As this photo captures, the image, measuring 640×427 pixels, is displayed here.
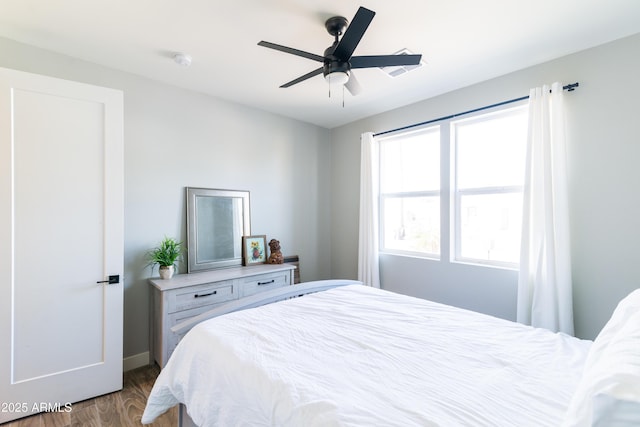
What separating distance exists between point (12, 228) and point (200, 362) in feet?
5.45

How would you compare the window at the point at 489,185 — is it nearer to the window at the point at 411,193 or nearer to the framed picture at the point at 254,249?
the window at the point at 411,193

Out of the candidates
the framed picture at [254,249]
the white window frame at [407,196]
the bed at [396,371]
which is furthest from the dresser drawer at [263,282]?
the white window frame at [407,196]

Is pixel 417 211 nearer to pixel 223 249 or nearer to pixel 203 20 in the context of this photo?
pixel 223 249

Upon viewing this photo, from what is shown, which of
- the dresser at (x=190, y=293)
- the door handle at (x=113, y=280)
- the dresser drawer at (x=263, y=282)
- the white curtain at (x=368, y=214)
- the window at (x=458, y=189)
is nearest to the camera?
the door handle at (x=113, y=280)

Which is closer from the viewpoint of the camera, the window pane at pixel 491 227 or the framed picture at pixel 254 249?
the window pane at pixel 491 227

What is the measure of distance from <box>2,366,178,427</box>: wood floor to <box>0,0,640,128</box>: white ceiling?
8.60 feet

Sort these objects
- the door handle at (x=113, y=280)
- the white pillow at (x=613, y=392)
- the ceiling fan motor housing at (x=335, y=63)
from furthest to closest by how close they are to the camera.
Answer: the door handle at (x=113, y=280)
the ceiling fan motor housing at (x=335, y=63)
the white pillow at (x=613, y=392)

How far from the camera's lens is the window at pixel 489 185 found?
2.57 metres

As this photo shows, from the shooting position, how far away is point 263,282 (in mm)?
2928

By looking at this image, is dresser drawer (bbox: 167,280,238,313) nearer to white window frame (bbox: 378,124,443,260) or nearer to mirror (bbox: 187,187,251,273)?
mirror (bbox: 187,187,251,273)

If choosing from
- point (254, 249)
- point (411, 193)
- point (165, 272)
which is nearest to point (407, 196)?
point (411, 193)

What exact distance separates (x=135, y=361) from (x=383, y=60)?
123 inches

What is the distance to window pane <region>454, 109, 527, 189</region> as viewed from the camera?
2.55 m

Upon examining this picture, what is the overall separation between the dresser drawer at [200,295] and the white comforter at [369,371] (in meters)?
0.97
